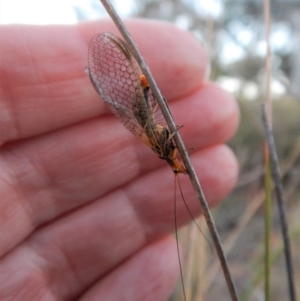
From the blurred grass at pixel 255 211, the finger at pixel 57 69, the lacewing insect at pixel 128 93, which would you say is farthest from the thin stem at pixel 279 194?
the blurred grass at pixel 255 211

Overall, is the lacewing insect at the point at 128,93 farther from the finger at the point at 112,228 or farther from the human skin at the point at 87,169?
the finger at the point at 112,228

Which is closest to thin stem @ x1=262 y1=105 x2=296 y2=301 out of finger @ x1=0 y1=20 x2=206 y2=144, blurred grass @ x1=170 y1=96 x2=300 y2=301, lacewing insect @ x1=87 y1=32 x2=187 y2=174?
lacewing insect @ x1=87 y1=32 x2=187 y2=174

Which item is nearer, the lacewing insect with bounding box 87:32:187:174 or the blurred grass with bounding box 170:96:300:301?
the lacewing insect with bounding box 87:32:187:174

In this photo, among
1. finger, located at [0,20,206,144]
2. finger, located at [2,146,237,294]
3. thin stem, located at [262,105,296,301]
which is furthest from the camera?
finger, located at [2,146,237,294]

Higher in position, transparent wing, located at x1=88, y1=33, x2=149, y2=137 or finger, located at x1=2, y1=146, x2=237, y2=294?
transparent wing, located at x1=88, y1=33, x2=149, y2=137

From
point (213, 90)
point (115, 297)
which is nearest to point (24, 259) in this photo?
point (115, 297)

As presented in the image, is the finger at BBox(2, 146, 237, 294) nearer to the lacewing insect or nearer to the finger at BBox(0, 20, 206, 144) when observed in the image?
the finger at BBox(0, 20, 206, 144)

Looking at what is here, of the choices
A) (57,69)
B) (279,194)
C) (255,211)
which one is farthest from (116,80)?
(255,211)
